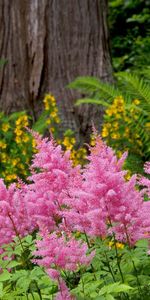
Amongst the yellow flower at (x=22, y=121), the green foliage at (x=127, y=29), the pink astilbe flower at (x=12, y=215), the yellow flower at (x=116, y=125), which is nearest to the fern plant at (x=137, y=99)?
the yellow flower at (x=116, y=125)

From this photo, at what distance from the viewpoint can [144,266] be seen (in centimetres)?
337

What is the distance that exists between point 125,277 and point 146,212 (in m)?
0.40

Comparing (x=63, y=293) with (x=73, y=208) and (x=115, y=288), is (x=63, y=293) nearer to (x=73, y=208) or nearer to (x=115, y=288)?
(x=115, y=288)

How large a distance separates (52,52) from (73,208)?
4632 millimetres

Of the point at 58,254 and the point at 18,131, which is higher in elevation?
the point at 18,131

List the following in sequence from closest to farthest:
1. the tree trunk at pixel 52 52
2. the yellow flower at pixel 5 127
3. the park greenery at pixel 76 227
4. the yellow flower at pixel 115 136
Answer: the park greenery at pixel 76 227 → the yellow flower at pixel 115 136 → the yellow flower at pixel 5 127 → the tree trunk at pixel 52 52

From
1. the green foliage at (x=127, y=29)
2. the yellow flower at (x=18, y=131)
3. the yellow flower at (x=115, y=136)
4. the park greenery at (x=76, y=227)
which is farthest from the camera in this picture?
the green foliage at (x=127, y=29)

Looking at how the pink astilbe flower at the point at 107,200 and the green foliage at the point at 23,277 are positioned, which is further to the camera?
the green foliage at the point at 23,277

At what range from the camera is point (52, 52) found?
747cm

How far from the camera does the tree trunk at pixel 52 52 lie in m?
7.40

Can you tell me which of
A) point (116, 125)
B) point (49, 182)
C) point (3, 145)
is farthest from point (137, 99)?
point (49, 182)

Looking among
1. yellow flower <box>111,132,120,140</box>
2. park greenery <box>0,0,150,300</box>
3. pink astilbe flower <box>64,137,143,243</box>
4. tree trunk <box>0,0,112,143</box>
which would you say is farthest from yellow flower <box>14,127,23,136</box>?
pink astilbe flower <box>64,137,143,243</box>

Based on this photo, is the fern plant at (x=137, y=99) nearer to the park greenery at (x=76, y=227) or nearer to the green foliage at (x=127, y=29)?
the park greenery at (x=76, y=227)

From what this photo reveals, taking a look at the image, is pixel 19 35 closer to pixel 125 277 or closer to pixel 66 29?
pixel 66 29
